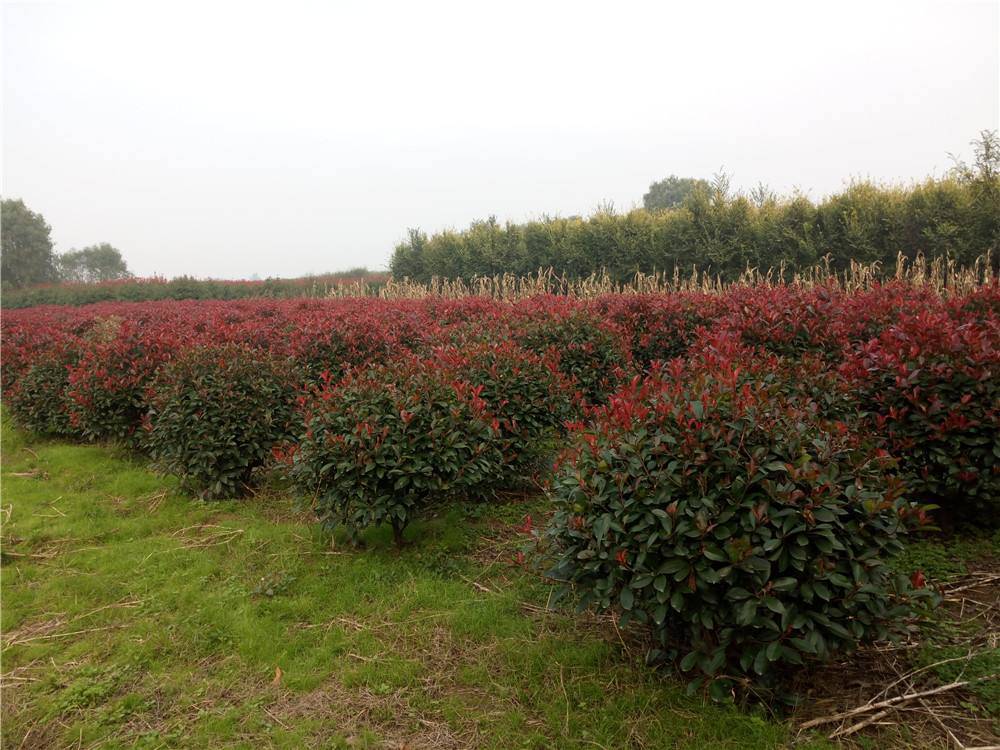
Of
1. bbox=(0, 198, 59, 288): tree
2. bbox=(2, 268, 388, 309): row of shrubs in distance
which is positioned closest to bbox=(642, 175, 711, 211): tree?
bbox=(2, 268, 388, 309): row of shrubs in distance

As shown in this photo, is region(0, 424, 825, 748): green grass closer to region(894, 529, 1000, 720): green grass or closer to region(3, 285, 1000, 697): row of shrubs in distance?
region(3, 285, 1000, 697): row of shrubs in distance

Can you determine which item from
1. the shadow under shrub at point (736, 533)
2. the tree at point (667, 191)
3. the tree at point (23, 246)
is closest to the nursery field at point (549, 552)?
the shadow under shrub at point (736, 533)

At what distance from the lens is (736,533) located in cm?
211

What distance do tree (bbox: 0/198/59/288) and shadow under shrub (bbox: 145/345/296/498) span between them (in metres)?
31.5

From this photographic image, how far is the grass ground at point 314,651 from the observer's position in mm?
2291

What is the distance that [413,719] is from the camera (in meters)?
2.36

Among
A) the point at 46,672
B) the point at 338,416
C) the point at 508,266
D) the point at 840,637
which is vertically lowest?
the point at 46,672

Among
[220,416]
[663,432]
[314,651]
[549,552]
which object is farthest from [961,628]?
[220,416]

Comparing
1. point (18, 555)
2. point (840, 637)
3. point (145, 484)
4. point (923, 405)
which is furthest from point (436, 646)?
point (145, 484)

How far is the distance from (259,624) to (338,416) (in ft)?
3.76

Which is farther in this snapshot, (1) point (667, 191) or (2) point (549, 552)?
(1) point (667, 191)

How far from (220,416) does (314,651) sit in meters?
2.39

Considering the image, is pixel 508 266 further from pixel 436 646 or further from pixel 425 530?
pixel 436 646

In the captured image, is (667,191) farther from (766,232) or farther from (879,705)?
(879,705)
